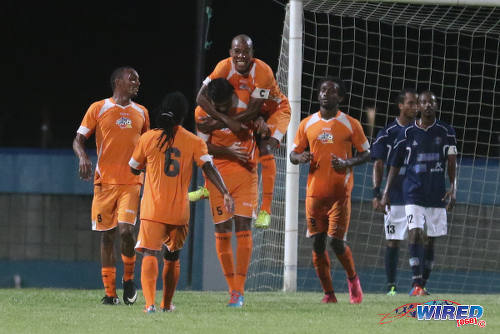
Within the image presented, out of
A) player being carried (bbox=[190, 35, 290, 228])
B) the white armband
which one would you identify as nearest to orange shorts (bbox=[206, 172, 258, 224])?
player being carried (bbox=[190, 35, 290, 228])

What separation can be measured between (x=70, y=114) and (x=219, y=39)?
8350 mm

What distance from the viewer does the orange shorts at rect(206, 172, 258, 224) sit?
28.8 ft

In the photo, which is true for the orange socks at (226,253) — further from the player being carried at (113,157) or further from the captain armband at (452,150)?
the captain armband at (452,150)

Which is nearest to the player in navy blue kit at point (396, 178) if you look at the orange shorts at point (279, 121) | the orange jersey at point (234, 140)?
the orange shorts at point (279, 121)

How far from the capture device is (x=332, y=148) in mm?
9445

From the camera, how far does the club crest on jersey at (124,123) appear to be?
30.7 feet

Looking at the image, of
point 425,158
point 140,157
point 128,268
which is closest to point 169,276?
point 140,157

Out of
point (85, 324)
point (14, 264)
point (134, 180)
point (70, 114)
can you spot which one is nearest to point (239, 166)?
point (134, 180)

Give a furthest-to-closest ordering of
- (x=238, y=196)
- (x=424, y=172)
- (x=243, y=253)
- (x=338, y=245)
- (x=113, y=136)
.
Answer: (x=424, y=172)
(x=338, y=245)
(x=113, y=136)
(x=238, y=196)
(x=243, y=253)

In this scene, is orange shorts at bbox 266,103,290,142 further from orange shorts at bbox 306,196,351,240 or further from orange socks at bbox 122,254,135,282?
orange socks at bbox 122,254,135,282

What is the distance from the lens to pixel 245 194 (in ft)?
29.0

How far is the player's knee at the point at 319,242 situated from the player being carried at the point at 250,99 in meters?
0.62

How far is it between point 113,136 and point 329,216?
2.10m

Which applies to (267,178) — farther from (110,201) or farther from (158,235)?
(158,235)
